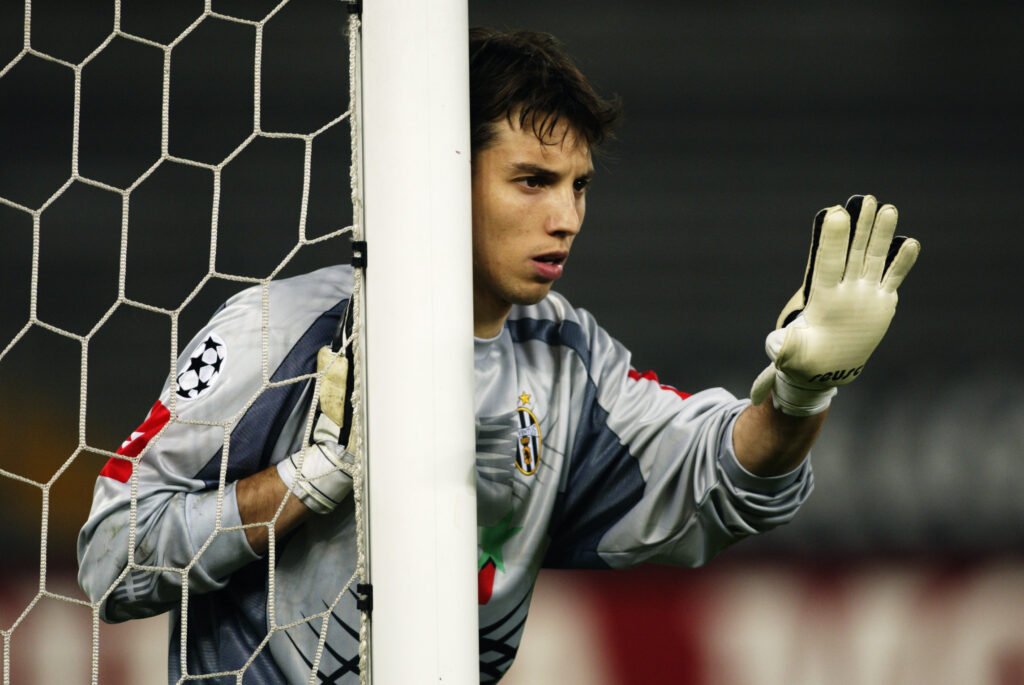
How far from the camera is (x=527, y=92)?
3.77 feet

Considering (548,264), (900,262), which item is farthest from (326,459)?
(900,262)

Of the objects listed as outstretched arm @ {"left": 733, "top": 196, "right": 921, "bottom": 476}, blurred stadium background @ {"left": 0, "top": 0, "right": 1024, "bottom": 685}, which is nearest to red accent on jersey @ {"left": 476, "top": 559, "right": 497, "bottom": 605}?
outstretched arm @ {"left": 733, "top": 196, "right": 921, "bottom": 476}

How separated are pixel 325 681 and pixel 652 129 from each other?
1.09 m

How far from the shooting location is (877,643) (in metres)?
1.89

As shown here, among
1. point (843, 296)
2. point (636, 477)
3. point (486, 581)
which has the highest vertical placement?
point (843, 296)

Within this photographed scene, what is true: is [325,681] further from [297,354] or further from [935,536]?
[935,536]

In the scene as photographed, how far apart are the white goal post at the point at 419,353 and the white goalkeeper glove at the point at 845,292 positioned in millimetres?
285

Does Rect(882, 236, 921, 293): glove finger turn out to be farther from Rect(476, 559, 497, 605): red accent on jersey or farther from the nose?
Rect(476, 559, 497, 605): red accent on jersey

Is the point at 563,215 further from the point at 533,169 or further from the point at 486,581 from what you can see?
the point at 486,581

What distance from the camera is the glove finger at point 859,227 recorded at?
94 centimetres

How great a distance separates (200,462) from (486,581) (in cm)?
31

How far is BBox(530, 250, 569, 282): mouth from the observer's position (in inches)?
44.1

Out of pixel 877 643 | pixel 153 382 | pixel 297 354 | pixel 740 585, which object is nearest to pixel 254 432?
pixel 297 354

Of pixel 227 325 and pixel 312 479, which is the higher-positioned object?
pixel 227 325
